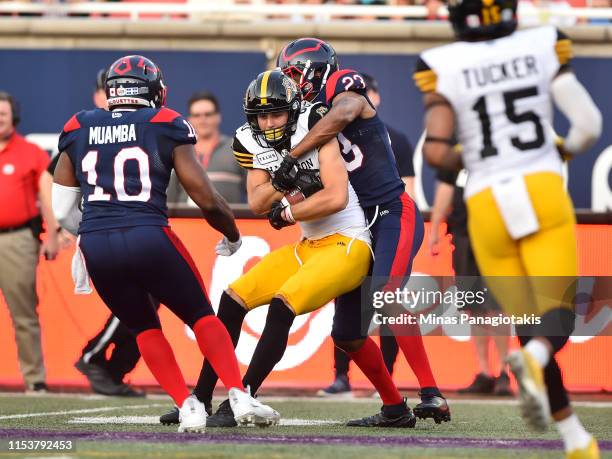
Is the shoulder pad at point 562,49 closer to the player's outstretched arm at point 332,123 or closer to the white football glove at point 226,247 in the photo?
the player's outstretched arm at point 332,123

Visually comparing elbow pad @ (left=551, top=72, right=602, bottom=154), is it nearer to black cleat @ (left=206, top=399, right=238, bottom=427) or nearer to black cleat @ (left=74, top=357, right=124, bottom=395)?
black cleat @ (left=206, top=399, right=238, bottom=427)

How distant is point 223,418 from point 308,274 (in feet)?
2.70

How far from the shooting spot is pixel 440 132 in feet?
16.8

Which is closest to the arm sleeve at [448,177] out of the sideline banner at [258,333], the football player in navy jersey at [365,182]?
the sideline banner at [258,333]

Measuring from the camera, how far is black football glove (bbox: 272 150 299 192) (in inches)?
264

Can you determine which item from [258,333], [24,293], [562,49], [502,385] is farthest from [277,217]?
[24,293]

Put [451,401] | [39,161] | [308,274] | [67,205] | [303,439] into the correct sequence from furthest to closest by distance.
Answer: [39,161], [451,401], [67,205], [308,274], [303,439]

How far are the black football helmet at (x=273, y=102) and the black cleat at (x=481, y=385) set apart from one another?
10.5ft

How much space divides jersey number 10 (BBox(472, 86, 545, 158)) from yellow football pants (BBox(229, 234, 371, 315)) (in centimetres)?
167

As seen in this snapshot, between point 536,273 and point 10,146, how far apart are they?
5898mm

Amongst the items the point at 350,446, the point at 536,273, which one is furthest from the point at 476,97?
Answer: the point at 350,446

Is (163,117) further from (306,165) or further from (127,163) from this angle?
(306,165)

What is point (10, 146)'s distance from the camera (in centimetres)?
996

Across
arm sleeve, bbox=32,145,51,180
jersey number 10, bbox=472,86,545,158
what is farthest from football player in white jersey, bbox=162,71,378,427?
arm sleeve, bbox=32,145,51,180
